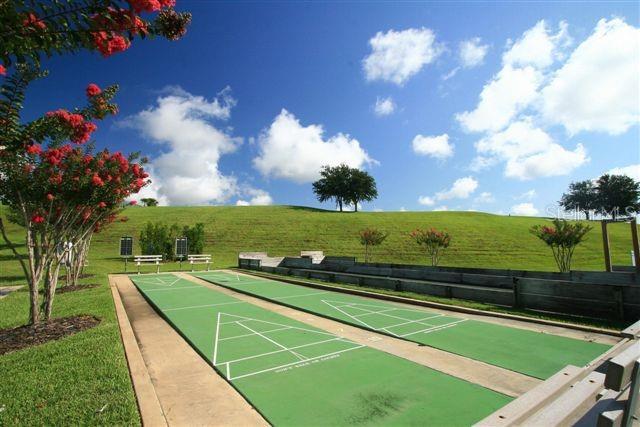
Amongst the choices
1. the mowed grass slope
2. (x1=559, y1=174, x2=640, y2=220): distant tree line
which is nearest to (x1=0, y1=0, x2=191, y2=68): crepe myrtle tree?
the mowed grass slope

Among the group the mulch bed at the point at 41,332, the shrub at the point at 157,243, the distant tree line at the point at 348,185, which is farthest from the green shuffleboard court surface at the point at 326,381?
the distant tree line at the point at 348,185

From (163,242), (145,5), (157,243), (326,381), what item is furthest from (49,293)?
(163,242)

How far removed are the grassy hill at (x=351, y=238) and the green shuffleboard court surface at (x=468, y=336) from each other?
851 inches

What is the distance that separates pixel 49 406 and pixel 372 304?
887 cm

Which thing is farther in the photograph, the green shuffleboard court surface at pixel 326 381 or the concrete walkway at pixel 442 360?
the concrete walkway at pixel 442 360

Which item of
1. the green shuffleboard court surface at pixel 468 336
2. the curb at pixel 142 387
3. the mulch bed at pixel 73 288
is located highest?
the mulch bed at pixel 73 288

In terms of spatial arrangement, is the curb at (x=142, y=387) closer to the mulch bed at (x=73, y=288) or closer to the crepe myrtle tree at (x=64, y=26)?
the crepe myrtle tree at (x=64, y=26)

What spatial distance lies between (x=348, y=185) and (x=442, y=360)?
70.8 metres

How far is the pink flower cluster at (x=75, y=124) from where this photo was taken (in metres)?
5.24

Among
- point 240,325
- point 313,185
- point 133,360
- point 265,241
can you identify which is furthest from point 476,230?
point 133,360

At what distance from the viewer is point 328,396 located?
4.61 m

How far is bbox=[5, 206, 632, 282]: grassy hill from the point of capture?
33.5 m

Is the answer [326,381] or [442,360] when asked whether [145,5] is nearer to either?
[326,381]

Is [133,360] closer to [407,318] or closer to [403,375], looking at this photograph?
[403,375]
